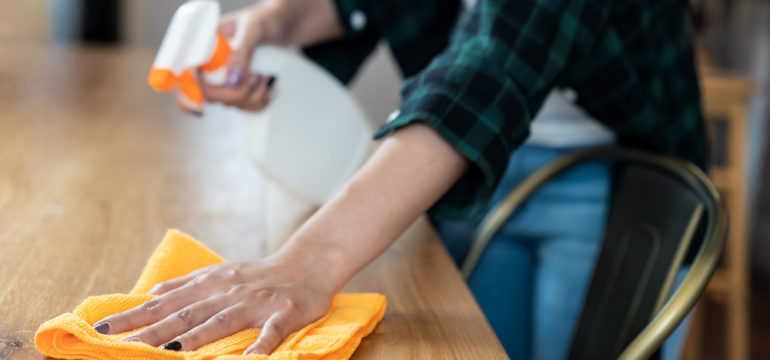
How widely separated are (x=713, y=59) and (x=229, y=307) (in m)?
2.66

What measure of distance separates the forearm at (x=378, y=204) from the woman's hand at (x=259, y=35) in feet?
0.84

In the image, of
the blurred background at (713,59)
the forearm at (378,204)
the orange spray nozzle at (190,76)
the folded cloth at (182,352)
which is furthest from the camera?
the blurred background at (713,59)

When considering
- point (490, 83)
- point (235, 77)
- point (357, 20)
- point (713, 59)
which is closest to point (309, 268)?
point (490, 83)

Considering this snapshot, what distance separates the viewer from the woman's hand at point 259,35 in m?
0.83

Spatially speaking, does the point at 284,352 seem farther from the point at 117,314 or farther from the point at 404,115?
the point at 404,115

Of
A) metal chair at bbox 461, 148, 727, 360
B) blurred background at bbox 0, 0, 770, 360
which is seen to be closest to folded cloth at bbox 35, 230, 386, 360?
metal chair at bbox 461, 148, 727, 360

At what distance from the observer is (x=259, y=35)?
0.89 meters

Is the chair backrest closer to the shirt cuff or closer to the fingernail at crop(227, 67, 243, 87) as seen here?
the shirt cuff

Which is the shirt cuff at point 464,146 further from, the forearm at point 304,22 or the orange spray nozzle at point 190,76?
the forearm at point 304,22

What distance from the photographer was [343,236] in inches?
22.8

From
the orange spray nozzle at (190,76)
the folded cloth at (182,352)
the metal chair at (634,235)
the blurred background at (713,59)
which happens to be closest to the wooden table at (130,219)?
the folded cloth at (182,352)

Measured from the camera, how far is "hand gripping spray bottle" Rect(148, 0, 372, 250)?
84cm

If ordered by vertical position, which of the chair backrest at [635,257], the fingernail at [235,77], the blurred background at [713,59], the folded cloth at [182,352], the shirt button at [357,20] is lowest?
the blurred background at [713,59]

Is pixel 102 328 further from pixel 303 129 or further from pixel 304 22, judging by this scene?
pixel 304 22
